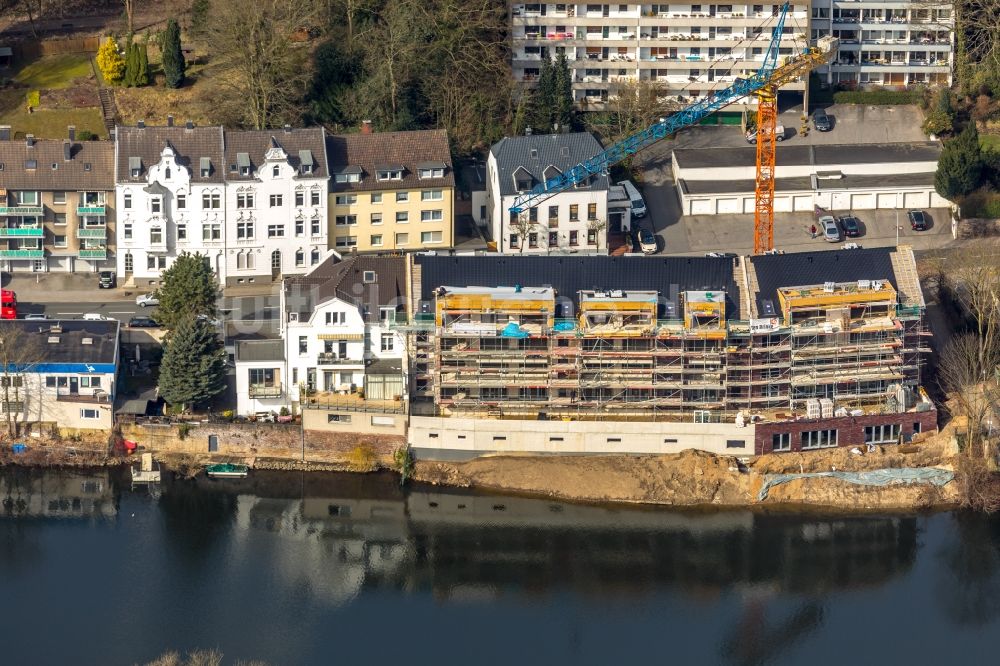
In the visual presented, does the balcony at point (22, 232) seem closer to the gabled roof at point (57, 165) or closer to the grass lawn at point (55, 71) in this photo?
the gabled roof at point (57, 165)

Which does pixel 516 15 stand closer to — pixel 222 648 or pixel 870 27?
pixel 870 27

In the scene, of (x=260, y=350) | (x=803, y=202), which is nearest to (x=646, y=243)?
(x=803, y=202)

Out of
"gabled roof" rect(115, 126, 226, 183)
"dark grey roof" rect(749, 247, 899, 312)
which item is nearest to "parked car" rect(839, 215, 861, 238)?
"dark grey roof" rect(749, 247, 899, 312)

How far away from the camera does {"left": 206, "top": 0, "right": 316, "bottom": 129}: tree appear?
122 meters

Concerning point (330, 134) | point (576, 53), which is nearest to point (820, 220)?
point (576, 53)

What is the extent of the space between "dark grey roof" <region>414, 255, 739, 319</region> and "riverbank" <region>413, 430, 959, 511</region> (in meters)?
7.88

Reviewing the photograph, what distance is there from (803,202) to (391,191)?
885 inches

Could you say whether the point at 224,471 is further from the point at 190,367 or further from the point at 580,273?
the point at 580,273

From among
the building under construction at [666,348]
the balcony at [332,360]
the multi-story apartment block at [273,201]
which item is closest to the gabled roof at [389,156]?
the multi-story apartment block at [273,201]

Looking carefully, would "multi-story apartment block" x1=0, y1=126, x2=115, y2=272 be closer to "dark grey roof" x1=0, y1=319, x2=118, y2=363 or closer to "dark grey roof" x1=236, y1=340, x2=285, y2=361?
"dark grey roof" x1=0, y1=319, x2=118, y2=363

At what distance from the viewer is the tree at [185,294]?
107688 mm

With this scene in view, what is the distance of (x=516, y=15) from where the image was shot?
128 meters

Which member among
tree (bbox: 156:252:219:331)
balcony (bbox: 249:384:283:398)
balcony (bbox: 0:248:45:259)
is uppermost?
balcony (bbox: 0:248:45:259)

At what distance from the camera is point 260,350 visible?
106m
